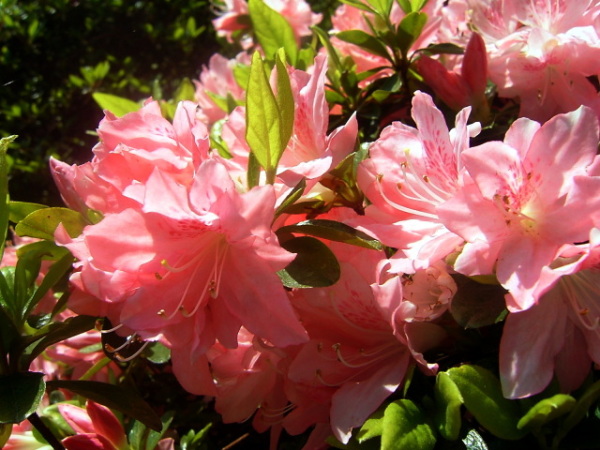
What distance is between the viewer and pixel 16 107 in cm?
298

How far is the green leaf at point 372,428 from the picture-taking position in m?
0.79

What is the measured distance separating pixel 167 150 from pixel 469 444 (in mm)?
528

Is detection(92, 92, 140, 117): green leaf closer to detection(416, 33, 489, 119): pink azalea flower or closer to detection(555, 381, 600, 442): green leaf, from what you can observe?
detection(416, 33, 489, 119): pink azalea flower

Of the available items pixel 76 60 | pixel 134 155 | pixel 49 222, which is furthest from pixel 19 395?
pixel 76 60

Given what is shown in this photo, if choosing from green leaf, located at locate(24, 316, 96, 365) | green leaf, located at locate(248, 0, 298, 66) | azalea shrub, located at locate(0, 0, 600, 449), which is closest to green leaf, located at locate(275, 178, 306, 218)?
azalea shrub, located at locate(0, 0, 600, 449)

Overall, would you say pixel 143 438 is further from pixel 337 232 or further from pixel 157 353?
pixel 337 232

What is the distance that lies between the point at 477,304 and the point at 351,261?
0.19 meters

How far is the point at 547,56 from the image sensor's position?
1.12 m

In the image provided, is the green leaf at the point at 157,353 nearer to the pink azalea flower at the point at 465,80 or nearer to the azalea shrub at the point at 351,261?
the azalea shrub at the point at 351,261

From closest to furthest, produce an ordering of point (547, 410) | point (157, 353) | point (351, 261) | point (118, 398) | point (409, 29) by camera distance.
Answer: point (547, 410) < point (351, 261) < point (118, 398) < point (157, 353) < point (409, 29)

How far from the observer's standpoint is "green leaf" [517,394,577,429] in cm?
70

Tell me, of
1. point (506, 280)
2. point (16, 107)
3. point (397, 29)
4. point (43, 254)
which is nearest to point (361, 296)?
point (506, 280)

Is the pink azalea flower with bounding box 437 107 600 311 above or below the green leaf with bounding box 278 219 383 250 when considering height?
above

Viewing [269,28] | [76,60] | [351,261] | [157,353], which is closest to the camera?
[351,261]
